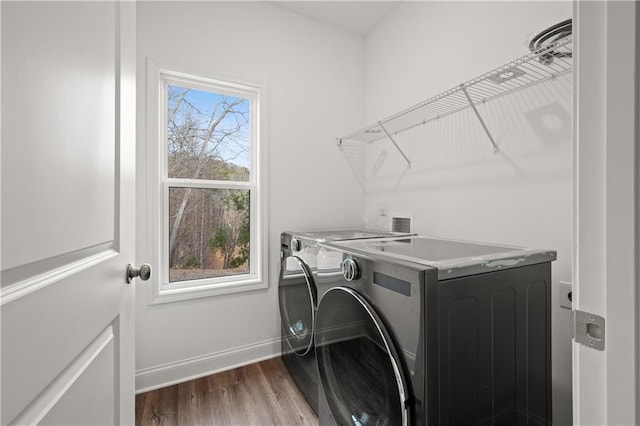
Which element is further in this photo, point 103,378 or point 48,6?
point 103,378

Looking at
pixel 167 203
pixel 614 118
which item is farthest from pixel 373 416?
pixel 167 203

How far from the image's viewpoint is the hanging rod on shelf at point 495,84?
109 cm

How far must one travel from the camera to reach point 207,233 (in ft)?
6.96

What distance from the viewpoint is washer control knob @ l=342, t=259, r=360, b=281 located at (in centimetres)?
109

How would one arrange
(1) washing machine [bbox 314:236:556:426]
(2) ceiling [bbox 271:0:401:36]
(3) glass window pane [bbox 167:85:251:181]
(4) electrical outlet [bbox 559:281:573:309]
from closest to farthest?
(1) washing machine [bbox 314:236:556:426]
(4) electrical outlet [bbox 559:281:573:309]
(3) glass window pane [bbox 167:85:251:181]
(2) ceiling [bbox 271:0:401:36]

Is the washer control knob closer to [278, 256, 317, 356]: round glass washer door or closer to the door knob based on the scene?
[278, 256, 317, 356]: round glass washer door

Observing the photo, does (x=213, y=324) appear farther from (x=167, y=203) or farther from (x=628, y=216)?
(x=628, y=216)

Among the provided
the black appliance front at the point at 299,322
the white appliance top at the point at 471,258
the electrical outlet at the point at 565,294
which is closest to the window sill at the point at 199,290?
the black appliance front at the point at 299,322

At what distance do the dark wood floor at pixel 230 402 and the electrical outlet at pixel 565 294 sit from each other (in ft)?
4.36

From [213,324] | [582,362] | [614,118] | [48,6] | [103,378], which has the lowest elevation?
[213,324]

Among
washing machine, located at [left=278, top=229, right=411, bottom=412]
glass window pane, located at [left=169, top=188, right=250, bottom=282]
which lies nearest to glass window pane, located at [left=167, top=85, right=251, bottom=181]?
glass window pane, located at [left=169, top=188, right=250, bottom=282]

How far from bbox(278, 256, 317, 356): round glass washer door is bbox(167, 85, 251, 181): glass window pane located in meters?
0.85

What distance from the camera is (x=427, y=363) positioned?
0.80 meters

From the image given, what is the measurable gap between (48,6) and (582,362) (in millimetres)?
1115
